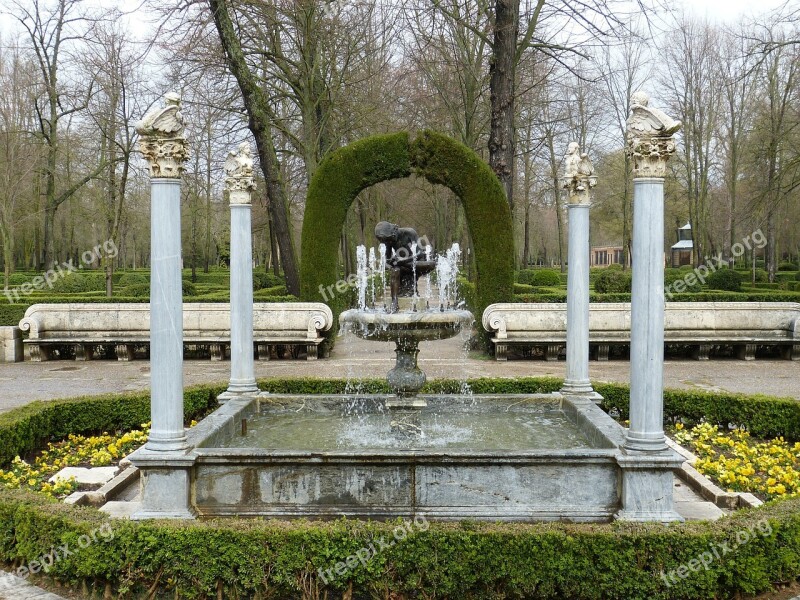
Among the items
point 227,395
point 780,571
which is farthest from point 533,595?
point 227,395

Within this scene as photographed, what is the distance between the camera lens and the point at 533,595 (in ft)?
15.7

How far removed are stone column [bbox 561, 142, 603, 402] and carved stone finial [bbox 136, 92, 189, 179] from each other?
13.8 feet

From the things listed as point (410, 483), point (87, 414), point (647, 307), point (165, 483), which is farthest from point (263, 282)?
point (647, 307)

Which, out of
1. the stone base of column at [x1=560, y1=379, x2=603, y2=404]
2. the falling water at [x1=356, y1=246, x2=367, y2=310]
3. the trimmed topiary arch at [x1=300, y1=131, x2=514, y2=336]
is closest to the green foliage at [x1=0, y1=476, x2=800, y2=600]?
the falling water at [x1=356, y1=246, x2=367, y2=310]

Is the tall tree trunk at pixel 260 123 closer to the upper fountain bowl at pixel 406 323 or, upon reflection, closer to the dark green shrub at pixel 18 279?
the upper fountain bowl at pixel 406 323

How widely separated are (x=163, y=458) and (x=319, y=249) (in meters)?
9.91

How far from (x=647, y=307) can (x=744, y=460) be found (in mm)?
2937

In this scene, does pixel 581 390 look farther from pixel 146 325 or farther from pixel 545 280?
pixel 545 280

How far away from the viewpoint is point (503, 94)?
1605 cm

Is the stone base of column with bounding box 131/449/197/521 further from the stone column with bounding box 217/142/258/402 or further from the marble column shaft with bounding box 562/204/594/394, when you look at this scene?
the marble column shaft with bounding box 562/204/594/394

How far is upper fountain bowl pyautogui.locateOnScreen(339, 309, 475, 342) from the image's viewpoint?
6.39m

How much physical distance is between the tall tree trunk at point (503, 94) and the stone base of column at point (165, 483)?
11.9 m

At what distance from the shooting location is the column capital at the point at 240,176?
26.3 ft

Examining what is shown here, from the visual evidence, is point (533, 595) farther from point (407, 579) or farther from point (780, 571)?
point (780, 571)
